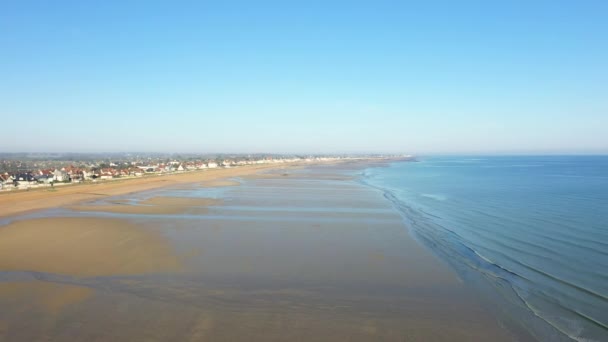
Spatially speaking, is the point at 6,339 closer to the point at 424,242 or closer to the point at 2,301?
the point at 2,301

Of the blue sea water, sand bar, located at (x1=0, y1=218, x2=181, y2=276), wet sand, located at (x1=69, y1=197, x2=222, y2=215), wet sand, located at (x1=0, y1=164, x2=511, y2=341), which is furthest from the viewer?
wet sand, located at (x1=69, y1=197, x2=222, y2=215)

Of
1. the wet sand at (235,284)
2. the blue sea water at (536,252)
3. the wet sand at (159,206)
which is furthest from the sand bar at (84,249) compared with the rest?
the blue sea water at (536,252)

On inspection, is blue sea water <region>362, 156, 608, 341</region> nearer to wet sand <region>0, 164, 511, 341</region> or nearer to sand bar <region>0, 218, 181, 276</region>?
wet sand <region>0, 164, 511, 341</region>

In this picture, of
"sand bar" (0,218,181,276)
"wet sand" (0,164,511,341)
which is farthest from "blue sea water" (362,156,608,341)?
"sand bar" (0,218,181,276)

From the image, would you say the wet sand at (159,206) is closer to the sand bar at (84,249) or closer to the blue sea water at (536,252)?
the sand bar at (84,249)

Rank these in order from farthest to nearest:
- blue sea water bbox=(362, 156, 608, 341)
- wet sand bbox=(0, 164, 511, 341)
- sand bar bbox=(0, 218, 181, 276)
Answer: sand bar bbox=(0, 218, 181, 276) → blue sea water bbox=(362, 156, 608, 341) → wet sand bbox=(0, 164, 511, 341)

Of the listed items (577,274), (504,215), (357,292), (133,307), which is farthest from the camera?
(504,215)

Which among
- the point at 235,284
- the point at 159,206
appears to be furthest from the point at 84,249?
the point at 159,206

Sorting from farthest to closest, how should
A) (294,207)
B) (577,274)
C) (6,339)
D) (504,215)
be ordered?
(294,207)
(504,215)
(577,274)
(6,339)

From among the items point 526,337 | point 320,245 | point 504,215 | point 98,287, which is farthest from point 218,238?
point 504,215
